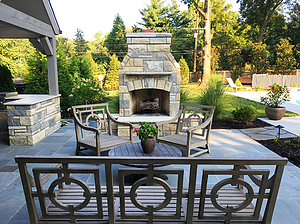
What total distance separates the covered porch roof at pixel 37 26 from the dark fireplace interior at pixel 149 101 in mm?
2140

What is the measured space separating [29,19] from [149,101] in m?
3.24

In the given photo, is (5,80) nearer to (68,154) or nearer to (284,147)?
(68,154)

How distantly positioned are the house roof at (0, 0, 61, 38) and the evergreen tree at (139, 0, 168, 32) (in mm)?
18907

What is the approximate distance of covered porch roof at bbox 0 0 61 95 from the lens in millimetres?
4802

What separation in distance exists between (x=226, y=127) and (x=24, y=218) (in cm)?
522

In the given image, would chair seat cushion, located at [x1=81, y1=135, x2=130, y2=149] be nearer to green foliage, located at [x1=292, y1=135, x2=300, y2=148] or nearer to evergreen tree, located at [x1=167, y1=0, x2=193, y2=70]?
green foliage, located at [x1=292, y1=135, x2=300, y2=148]

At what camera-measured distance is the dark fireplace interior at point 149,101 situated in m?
5.97

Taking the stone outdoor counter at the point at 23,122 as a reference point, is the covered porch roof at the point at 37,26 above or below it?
above

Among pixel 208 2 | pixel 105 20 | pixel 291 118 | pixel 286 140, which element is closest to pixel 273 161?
pixel 286 140

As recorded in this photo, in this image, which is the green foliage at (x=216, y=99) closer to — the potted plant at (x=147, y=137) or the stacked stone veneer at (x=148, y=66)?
the stacked stone veneer at (x=148, y=66)

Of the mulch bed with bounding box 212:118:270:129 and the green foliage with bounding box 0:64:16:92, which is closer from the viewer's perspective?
the mulch bed with bounding box 212:118:270:129

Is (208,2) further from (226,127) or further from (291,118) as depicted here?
(226,127)

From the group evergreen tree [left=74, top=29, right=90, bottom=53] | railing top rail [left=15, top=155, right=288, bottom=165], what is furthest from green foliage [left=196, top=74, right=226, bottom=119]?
evergreen tree [left=74, top=29, right=90, bottom=53]

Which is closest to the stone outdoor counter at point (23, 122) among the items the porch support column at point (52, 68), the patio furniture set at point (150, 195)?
the porch support column at point (52, 68)
